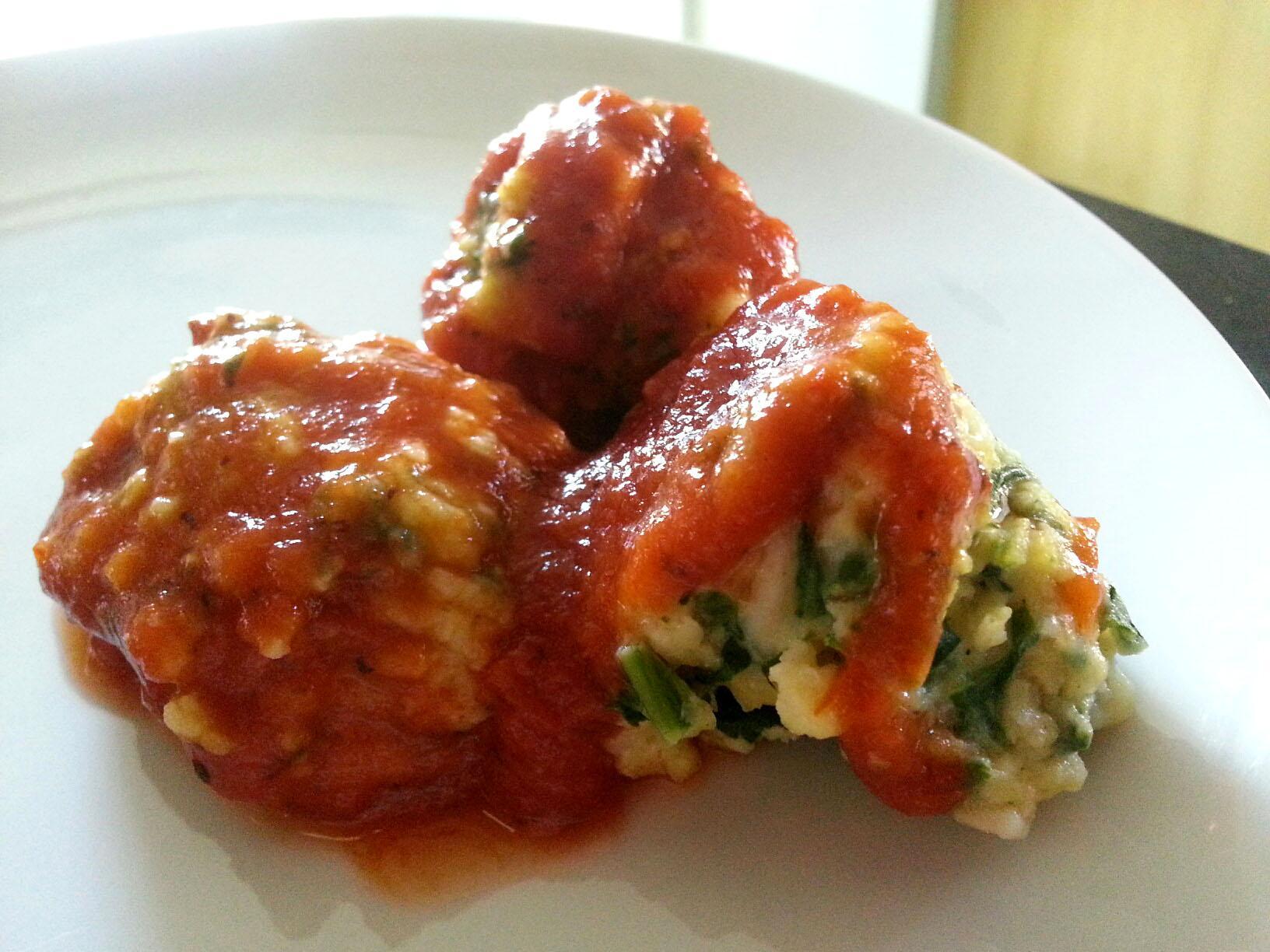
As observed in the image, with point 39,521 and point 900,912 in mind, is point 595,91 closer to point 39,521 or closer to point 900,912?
point 39,521

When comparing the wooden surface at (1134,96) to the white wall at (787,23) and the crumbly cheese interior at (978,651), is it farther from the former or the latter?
the crumbly cheese interior at (978,651)

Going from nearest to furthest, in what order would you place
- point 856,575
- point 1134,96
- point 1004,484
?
point 856,575 < point 1004,484 < point 1134,96

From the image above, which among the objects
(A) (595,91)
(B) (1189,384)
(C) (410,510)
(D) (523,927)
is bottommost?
(D) (523,927)

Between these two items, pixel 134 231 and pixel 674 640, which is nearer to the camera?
pixel 674 640

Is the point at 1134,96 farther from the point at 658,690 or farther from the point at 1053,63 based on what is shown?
the point at 658,690

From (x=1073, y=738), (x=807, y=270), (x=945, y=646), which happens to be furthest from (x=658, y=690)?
(x=807, y=270)

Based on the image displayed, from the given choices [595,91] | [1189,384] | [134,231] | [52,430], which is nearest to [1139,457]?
[1189,384]

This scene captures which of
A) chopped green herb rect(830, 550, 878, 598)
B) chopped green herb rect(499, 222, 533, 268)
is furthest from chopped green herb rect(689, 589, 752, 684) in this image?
chopped green herb rect(499, 222, 533, 268)
